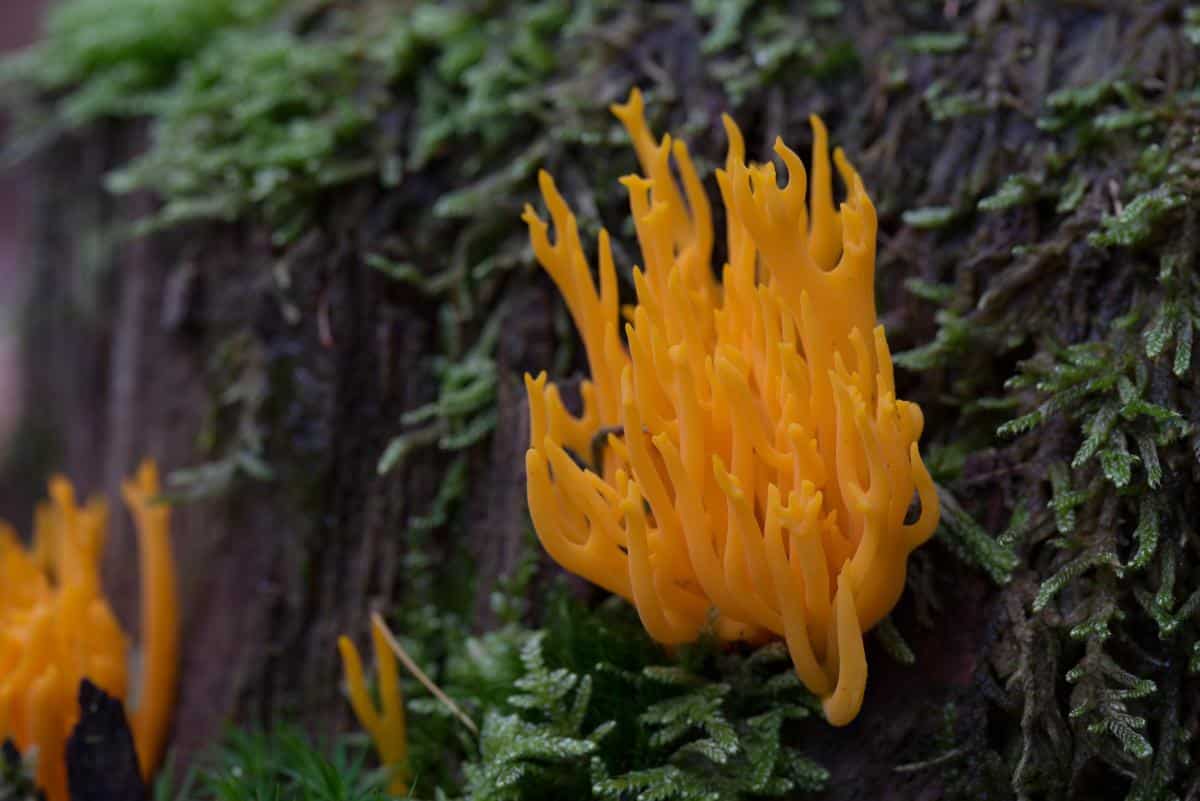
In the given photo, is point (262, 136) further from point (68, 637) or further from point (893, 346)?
point (893, 346)

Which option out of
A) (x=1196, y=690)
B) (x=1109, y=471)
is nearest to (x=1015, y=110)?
(x=1109, y=471)

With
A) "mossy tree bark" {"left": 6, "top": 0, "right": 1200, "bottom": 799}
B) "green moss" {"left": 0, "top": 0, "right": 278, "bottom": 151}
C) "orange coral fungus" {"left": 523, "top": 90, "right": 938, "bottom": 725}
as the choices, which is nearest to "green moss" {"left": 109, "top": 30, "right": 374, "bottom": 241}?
"mossy tree bark" {"left": 6, "top": 0, "right": 1200, "bottom": 799}

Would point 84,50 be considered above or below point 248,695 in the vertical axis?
above

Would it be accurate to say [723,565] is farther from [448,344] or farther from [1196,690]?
[448,344]

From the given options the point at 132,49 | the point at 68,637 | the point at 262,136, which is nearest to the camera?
the point at 68,637

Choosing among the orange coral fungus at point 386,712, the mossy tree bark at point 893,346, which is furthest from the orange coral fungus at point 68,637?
the orange coral fungus at point 386,712

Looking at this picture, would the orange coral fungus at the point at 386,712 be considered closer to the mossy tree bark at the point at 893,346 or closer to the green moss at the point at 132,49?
the mossy tree bark at the point at 893,346

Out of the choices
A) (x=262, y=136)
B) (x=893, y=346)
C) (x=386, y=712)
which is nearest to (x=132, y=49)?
(x=262, y=136)
